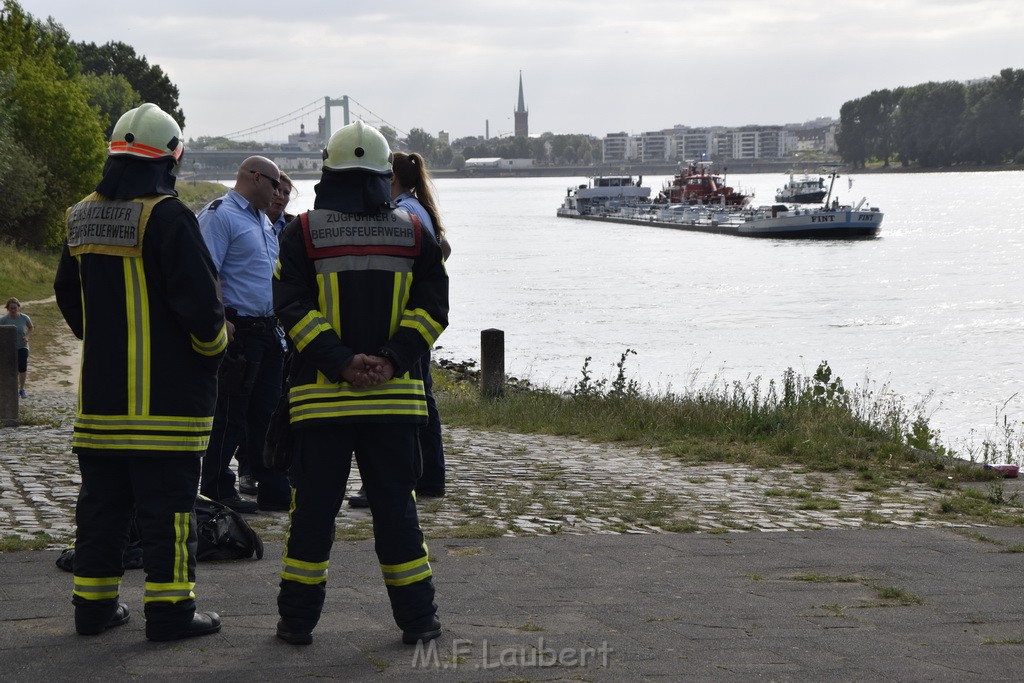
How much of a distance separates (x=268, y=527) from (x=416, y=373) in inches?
90.7

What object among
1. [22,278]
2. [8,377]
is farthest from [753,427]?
[22,278]

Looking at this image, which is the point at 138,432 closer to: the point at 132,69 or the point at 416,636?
the point at 416,636

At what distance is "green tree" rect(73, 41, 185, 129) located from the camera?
90000 millimetres

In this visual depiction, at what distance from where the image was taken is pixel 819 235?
7075 cm

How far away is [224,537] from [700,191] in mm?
90910

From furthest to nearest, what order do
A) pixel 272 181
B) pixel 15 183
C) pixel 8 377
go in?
pixel 15 183 → pixel 8 377 → pixel 272 181

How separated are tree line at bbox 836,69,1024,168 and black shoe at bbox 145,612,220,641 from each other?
549 feet

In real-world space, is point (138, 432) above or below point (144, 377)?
below

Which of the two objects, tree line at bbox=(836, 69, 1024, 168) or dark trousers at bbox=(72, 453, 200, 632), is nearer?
dark trousers at bbox=(72, 453, 200, 632)

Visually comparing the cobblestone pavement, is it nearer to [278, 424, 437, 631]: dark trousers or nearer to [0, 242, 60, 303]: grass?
[278, 424, 437, 631]: dark trousers

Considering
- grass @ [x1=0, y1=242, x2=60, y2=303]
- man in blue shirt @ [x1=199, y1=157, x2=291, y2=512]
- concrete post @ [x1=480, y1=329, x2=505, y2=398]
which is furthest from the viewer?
grass @ [x1=0, y1=242, x2=60, y2=303]

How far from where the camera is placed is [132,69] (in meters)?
93.6

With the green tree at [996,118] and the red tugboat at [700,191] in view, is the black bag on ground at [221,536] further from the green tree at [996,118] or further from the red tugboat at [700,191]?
the green tree at [996,118]

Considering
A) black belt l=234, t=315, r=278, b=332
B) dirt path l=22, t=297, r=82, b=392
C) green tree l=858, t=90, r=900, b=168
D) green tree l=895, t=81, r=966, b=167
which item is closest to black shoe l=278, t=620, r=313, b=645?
black belt l=234, t=315, r=278, b=332
